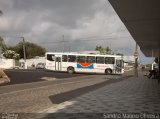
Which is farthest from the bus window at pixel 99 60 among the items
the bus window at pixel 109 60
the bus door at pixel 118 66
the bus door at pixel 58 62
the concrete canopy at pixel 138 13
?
the concrete canopy at pixel 138 13

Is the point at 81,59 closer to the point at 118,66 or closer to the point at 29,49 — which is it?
the point at 118,66

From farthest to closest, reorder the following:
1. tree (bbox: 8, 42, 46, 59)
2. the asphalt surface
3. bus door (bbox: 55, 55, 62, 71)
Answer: tree (bbox: 8, 42, 46, 59) < bus door (bbox: 55, 55, 62, 71) < the asphalt surface

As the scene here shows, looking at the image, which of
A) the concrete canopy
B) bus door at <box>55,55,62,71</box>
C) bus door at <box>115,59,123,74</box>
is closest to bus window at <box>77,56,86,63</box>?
bus door at <box>55,55,62,71</box>

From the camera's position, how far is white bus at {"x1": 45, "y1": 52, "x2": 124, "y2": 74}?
4675cm

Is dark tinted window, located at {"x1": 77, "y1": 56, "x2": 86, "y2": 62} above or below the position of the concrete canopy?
below

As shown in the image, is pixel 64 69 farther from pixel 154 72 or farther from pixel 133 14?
pixel 133 14

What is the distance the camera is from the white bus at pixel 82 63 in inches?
1841

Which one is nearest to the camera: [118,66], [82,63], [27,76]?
[27,76]

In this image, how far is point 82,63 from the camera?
47125 millimetres

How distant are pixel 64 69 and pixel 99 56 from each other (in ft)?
16.2

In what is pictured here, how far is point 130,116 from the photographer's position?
33.8ft

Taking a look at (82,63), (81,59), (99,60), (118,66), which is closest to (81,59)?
(81,59)

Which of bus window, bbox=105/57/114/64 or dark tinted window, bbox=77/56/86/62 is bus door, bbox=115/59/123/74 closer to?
bus window, bbox=105/57/114/64

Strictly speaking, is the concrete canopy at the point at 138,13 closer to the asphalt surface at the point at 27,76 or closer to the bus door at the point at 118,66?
the asphalt surface at the point at 27,76
